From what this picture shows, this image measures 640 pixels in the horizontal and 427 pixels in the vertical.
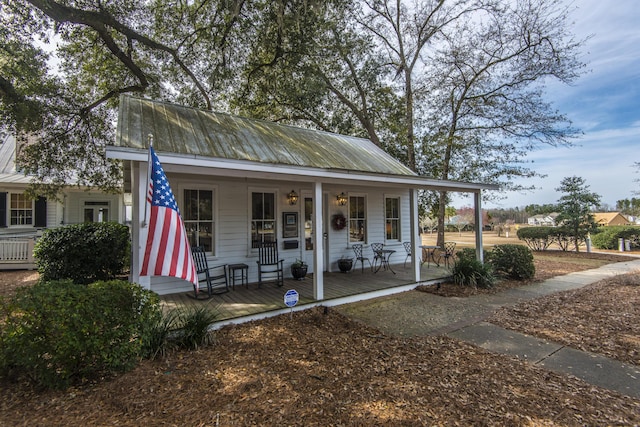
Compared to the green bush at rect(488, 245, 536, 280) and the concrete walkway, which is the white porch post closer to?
the concrete walkway

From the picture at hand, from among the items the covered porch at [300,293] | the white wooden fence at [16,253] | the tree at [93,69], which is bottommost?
the covered porch at [300,293]

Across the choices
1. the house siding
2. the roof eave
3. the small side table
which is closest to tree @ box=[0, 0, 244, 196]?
the house siding

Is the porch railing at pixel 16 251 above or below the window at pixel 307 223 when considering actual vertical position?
below

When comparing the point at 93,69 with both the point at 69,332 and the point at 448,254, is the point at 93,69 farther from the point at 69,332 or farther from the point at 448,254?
the point at 448,254

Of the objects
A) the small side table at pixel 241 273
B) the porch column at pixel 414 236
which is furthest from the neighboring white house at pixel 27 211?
the porch column at pixel 414 236

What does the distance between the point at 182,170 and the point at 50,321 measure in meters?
2.29

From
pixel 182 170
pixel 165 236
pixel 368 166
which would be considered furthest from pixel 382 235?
pixel 165 236

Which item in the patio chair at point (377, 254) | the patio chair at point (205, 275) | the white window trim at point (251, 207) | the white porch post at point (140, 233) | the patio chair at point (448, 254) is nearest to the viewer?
the white porch post at point (140, 233)

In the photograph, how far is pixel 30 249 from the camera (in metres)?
9.38

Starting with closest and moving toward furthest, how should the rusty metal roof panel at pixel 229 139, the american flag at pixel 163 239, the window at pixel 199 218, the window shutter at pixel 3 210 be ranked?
1. the american flag at pixel 163 239
2. the rusty metal roof panel at pixel 229 139
3. the window at pixel 199 218
4. the window shutter at pixel 3 210

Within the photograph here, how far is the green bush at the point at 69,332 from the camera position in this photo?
8.71ft

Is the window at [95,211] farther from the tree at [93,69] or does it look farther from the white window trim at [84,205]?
the tree at [93,69]

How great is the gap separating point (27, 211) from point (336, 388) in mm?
14952

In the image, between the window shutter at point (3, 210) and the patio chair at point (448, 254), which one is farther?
the window shutter at point (3, 210)
